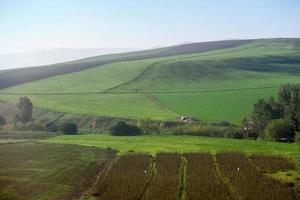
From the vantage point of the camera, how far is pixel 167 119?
101375mm

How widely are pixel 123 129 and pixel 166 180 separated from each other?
43.4 metres

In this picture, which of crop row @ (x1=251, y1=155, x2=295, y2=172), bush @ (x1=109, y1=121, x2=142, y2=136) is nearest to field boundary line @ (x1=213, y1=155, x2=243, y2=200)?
crop row @ (x1=251, y1=155, x2=295, y2=172)

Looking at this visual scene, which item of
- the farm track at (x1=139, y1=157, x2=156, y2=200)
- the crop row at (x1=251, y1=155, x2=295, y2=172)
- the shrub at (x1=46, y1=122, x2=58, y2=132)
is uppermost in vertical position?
the farm track at (x1=139, y1=157, x2=156, y2=200)

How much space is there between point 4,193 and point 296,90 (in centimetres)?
6394

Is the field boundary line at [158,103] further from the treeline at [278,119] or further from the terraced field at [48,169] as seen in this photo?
the terraced field at [48,169]

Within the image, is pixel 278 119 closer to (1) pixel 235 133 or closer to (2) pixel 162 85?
(1) pixel 235 133

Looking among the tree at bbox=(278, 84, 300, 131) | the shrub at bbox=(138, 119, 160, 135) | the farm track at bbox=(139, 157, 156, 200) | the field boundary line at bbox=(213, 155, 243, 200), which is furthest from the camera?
the shrub at bbox=(138, 119, 160, 135)

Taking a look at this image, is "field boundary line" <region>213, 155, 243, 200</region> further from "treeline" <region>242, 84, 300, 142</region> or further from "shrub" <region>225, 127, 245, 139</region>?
"shrub" <region>225, 127, 245, 139</region>

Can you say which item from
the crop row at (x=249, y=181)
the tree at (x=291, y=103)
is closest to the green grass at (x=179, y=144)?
the crop row at (x=249, y=181)

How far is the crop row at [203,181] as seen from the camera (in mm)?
42812

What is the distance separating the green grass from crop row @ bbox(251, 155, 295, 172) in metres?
3.09

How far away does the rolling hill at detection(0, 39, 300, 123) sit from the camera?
372 feet

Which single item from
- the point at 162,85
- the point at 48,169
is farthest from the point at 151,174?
the point at 162,85

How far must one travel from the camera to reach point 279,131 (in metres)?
81.6
